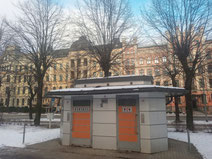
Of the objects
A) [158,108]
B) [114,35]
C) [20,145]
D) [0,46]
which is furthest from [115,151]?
[0,46]

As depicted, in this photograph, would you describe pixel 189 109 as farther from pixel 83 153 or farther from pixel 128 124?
pixel 83 153

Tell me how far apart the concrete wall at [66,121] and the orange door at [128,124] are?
9.76 feet

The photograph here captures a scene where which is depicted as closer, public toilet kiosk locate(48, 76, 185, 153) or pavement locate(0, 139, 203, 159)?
pavement locate(0, 139, 203, 159)

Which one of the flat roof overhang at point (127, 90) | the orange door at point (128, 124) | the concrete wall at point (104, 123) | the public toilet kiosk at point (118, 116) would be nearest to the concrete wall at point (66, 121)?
the public toilet kiosk at point (118, 116)

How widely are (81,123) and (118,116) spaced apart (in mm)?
2163

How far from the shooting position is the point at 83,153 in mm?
7453

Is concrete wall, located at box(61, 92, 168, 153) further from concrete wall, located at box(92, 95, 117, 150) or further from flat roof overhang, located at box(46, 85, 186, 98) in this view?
flat roof overhang, located at box(46, 85, 186, 98)

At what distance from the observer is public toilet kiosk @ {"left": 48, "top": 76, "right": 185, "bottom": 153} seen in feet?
24.9

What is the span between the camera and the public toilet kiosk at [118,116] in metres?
7.59

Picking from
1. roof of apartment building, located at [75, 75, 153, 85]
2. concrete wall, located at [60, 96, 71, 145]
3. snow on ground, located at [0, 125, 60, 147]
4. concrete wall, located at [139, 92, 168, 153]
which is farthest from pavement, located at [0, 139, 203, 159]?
roof of apartment building, located at [75, 75, 153, 85]

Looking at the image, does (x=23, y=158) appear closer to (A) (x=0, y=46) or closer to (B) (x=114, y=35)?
(B) (x=114, y=35)

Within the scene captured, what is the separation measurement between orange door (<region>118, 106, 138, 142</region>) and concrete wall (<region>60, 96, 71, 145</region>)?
2.97m

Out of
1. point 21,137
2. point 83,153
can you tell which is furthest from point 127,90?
point 21,137

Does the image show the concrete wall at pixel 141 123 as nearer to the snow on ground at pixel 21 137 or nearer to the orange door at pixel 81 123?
the orange door at pixel 81 123
